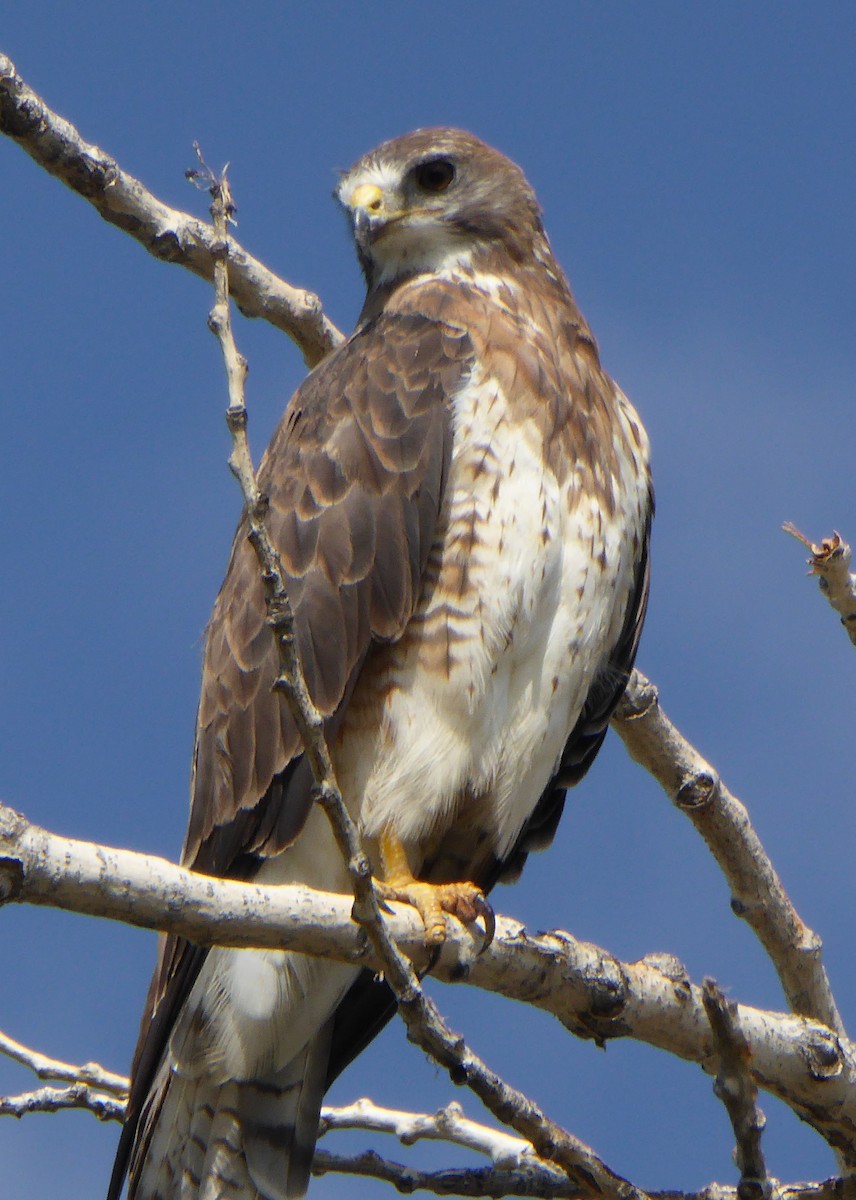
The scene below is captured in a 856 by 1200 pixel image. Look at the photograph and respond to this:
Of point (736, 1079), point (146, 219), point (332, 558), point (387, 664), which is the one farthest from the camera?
point (146, 219)

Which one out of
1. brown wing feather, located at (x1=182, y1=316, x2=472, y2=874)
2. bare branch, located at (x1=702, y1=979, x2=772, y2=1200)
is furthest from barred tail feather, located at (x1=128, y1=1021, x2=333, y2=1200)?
bare branch, located at (x1=702, y1=979, x2=772, y2=1200)

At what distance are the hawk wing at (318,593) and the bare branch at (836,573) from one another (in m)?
1.15

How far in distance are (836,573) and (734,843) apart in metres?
1.09

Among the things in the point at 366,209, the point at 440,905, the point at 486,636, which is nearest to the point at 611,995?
the point at 440,905

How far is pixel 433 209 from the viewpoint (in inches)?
218

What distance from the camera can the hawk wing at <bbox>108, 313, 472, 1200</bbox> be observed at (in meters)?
4.55

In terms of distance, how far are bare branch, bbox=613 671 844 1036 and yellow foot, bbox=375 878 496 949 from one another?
1.39m

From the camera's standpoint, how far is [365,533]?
184 inches

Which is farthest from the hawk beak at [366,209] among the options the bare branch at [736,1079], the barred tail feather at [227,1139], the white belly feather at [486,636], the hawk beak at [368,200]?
the bare branch at [736,1079]

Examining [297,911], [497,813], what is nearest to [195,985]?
[497,813]

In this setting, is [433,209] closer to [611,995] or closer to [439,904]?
[439,904]

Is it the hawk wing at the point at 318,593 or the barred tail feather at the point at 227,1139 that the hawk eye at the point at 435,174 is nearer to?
the hawk wing at the point at 318,593

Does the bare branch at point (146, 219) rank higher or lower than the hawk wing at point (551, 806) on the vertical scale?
higher

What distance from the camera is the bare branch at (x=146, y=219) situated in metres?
4.92
